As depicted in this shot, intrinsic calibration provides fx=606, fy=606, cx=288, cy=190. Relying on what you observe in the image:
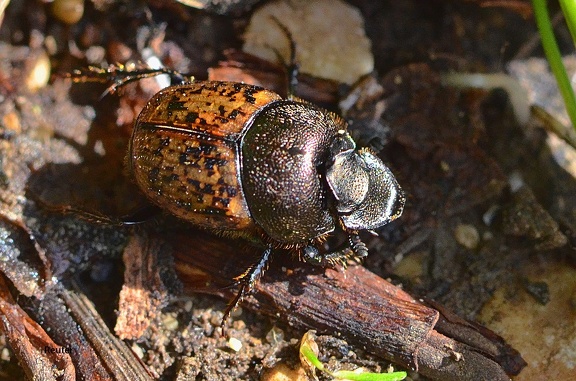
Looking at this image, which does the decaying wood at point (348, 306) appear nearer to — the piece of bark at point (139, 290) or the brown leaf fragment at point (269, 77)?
the piece of bark at point (139, 290)

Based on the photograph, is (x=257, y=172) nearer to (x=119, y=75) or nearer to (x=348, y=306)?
(x=348, y=306)

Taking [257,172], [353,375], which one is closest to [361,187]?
[257,172]

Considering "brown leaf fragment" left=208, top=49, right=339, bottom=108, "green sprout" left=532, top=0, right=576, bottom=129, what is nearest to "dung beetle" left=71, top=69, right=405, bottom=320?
"brown leaf fragment" left=208, top=49, right=339, bottom=108

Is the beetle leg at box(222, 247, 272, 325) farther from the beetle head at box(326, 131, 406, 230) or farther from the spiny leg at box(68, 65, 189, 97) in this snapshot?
the spiny leg at box(68, 65, 189, 97)

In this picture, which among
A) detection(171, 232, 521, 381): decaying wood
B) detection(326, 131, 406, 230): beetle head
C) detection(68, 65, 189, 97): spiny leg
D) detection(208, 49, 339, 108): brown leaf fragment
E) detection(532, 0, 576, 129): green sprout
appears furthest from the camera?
detection(208, 49, 339, 108): brown leaf fragment

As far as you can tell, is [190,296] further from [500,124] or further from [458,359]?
[500,124]

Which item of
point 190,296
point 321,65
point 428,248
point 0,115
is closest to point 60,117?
point 0,115

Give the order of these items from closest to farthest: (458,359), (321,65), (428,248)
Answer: (458,359) < (428,248) < (321,65)
